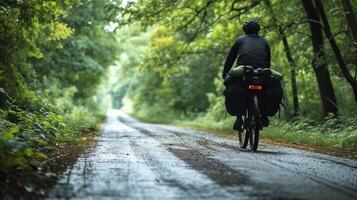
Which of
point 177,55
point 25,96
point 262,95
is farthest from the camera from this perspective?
point 177,55

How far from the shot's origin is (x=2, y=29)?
1037 centimetres

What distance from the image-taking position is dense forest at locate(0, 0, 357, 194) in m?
10.1

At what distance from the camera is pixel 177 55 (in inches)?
798

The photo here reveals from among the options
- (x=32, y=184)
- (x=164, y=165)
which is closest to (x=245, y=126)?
(x=164, y=165)

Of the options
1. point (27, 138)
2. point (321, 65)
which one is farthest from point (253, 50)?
point (321, 65)

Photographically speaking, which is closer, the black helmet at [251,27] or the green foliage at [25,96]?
the green foliage at [25,96]

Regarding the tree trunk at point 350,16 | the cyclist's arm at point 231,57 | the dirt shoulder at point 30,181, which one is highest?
the tree trunk at point 350,16

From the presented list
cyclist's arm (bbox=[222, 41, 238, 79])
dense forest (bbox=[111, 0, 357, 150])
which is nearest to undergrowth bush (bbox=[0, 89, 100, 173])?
cyclist's arm (bbox=[222, 41, 238, 79])

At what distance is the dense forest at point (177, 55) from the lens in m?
10.1

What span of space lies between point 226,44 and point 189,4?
12.6 feet

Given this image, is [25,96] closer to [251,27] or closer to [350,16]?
[251,27]

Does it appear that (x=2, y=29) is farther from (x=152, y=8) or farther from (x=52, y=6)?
(x=152, y=8)

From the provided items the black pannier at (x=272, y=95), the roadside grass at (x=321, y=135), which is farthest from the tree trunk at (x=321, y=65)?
the black pannier at (x=272, y=95)

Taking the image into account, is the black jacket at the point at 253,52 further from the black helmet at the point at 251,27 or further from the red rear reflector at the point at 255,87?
the red rear reflector at the point at 255,87
